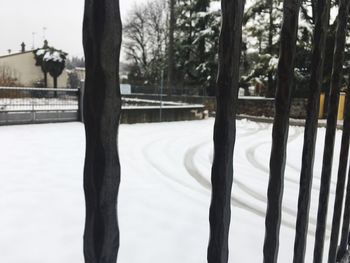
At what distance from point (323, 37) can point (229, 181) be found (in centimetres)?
58

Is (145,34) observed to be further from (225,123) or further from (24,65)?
(225,123)

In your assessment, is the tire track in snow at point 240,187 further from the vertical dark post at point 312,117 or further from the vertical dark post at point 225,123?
the vertical dark post at point 225,123

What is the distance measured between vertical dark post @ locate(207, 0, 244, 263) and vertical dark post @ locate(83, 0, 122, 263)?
0.92ft

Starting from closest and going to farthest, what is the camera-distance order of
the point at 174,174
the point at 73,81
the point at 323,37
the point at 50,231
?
1. the point at 323,37
2. the point at 50,231
3. the point at 174,174
4. the point at 73,81

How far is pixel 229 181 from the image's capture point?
83cm

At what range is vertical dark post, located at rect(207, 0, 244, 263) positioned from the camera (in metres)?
0.74

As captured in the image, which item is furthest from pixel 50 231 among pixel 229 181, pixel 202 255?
pixel 229 181

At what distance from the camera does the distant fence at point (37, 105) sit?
35.6 feet

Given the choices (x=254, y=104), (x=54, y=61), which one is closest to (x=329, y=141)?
(x=254, y=104)

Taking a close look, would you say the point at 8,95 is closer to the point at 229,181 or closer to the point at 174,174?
the point at 174,174

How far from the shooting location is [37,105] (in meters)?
11.5

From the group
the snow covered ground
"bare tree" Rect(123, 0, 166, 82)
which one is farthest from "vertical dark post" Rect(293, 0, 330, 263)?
"bare tree" Rect(123, 0, 166, 82)

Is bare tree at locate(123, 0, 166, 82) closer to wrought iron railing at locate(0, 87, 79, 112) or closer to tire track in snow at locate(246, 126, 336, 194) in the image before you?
wrought iron railing at locate(0, 87, 79, 112)

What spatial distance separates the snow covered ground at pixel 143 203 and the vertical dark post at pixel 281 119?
174 cm
